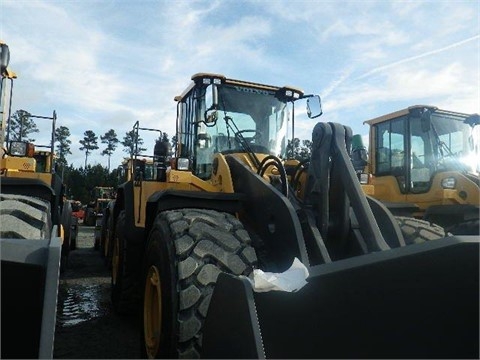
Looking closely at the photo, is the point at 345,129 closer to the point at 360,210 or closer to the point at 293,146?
the point at 360,210

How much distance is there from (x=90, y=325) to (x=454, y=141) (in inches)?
304

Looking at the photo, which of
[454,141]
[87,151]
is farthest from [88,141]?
[454,141]

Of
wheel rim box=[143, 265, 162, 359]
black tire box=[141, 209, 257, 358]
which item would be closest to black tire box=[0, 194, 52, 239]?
A: black tire box=[141, 209, 257, 358]

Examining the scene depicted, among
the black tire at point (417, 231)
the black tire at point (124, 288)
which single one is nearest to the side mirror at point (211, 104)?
the black tire at point (124, 288)

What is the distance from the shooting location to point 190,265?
3.12 m

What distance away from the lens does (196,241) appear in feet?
10.7

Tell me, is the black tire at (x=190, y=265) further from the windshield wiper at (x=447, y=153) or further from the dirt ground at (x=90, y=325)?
the windshield wiper at (x=447, y=153)

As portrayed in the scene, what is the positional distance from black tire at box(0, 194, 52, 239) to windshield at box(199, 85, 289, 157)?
246 cm

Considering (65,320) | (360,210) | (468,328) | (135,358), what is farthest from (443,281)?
(65,320)

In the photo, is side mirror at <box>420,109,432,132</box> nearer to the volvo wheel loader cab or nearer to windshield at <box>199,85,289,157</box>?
the volvo wheel loader cab

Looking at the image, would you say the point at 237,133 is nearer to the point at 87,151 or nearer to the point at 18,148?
the point at 18,148

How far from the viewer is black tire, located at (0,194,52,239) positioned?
2615 millimetres

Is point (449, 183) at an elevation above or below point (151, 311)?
above

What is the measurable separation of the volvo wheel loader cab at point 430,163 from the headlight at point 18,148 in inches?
247
